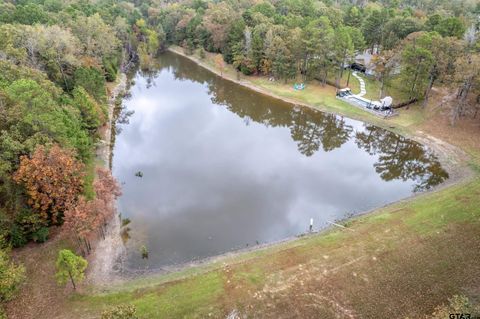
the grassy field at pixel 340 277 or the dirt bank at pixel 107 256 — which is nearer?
the grassy field at pixel 340 277

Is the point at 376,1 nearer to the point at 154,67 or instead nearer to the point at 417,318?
the point at 154,67

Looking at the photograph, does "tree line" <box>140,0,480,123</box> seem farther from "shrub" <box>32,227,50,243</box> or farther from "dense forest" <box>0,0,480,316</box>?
"shrub" <box>32,227,50,243</box>

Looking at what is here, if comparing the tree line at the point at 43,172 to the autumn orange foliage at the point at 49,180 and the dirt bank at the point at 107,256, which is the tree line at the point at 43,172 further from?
the dirt bank at the point at 107,256

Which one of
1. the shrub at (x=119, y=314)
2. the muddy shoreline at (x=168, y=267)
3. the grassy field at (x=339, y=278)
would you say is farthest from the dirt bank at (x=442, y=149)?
the shrub at (x=119, y=314)

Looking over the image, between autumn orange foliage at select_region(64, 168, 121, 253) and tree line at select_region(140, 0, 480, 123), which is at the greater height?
tree line at select_region(140, 0, 480, 123)

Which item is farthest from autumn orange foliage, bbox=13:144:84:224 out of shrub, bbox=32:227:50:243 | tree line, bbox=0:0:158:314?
shrub, bbox=32:227:50:243

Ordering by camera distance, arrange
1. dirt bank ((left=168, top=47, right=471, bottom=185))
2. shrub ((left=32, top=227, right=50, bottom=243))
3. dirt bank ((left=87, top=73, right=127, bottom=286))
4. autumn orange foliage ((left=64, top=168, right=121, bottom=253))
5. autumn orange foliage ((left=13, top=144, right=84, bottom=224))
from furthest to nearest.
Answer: dirt bank ((left=168, top=47, right=471, bottom=185))
shrub ((left=32, top=227, right=50, bottom=243))
dirt bank ((left=87, top=73, right=127, bottom=286))
autumn orange foliage ((left=13, top=144, right=84, bottom=224))
autumn orange foliage ((left=64, top=168, right=121, bottom=253))

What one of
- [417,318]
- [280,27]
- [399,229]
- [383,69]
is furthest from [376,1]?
[417,318]
